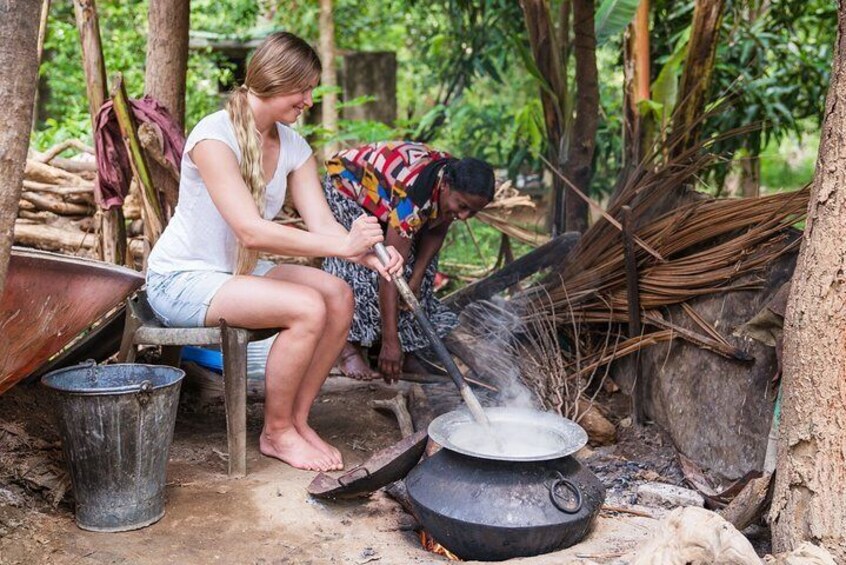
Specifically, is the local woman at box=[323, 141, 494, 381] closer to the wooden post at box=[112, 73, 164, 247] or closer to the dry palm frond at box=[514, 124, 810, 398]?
the dry palm frond at box=[514, 124, 810, 398]

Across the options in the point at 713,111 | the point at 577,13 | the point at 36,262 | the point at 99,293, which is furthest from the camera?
the point at 577,13

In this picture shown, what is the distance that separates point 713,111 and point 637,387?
1207 mm

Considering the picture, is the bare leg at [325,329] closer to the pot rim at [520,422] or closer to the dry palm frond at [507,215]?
the pot rim at [520,422]

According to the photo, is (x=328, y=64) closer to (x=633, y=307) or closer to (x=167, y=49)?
(x=167, y=49)

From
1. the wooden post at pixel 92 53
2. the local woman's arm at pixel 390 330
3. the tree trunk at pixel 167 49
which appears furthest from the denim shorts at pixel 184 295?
the tree trunk at pixel 167 49

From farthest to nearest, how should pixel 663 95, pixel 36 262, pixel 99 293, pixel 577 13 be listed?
pixel 663 95 → pixel 577 13 → pixel 99 293 → pixel 36 262

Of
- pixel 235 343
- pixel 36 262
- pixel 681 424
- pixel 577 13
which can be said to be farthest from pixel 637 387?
pixel 36 262

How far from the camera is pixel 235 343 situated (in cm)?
321

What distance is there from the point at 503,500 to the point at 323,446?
1.01 metres

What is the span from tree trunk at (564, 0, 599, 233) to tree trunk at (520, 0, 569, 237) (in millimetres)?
72

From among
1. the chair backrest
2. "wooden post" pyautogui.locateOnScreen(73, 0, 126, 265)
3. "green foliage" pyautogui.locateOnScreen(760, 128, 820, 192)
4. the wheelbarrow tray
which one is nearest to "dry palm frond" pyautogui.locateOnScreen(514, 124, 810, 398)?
the chair backrest

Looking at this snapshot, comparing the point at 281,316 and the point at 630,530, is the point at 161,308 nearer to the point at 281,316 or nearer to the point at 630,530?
the point at 281,316

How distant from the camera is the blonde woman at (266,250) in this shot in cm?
316

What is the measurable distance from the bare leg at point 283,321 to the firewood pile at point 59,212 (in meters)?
2.38
